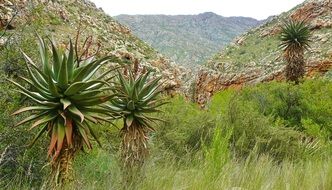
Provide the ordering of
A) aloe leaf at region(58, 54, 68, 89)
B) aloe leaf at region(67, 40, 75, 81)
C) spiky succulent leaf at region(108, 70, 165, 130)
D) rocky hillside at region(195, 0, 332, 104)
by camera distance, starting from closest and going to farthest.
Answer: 1. aloe leaf at region(58, 54, 68, 89)
2. aloe leaf at region(67, 40, 75, 81)
3. spiky succulent leaf at region(108, 70, 165, 130)
4. rocky hillside at region(195, 0, 332, 104)

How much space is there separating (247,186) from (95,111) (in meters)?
2.03

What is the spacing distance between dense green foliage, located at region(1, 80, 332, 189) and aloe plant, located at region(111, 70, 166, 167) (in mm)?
266

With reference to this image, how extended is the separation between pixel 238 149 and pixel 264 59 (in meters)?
46.3

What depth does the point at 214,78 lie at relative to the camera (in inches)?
2231

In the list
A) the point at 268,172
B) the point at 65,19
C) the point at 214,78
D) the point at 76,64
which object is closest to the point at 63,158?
the point at 76,64

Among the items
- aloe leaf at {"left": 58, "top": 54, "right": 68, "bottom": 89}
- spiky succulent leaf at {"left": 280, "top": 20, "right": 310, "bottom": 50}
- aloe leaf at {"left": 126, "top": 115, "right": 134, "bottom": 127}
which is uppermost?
spiky succulent leaf at {"left": 280, "top": 20, "right": 310, "bottom": 50}

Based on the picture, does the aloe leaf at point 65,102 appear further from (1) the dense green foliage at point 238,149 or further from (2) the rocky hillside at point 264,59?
(2) the rocky hillside at point 264,59

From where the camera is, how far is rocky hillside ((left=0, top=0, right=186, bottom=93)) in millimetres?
9176

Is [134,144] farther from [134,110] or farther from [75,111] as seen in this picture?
[75,111]

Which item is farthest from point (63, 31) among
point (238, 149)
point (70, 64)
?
point (70, 64)

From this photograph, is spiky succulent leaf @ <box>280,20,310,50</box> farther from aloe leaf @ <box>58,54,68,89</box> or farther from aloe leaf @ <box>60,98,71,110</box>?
aloe leaf @ <box>60,98,71,110</box>

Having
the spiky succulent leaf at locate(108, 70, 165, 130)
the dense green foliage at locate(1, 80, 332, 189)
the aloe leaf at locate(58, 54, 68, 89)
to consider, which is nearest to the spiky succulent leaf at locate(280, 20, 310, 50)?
the dense green foliage at locate(1, 80, 332, 189)

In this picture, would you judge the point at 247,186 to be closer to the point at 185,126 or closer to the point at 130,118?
the point at 130,118

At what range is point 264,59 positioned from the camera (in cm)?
5531
